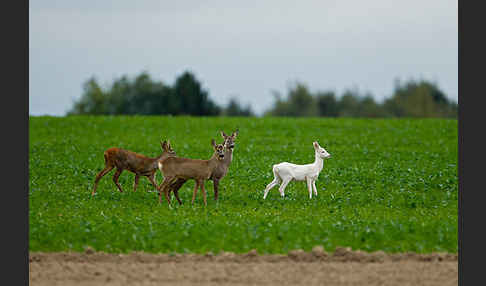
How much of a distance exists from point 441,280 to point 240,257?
464 cm

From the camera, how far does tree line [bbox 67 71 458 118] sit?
103 metres

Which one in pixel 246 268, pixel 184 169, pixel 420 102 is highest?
pixel 420 102

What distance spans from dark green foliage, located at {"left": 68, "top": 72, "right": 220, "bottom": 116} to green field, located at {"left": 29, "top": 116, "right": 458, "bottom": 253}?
56451 mm

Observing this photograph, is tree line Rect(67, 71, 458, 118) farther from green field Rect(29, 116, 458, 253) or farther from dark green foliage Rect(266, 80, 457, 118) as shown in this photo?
green field Rect(29, 116, 458, 253)

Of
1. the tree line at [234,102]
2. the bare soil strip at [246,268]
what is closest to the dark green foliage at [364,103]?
the tree line at [234,102]

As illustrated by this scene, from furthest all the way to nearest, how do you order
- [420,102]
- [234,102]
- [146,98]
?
1. [234,102]
2. [420,102]
3. [146,98]

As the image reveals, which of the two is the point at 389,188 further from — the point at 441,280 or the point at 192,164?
the point at 441,280

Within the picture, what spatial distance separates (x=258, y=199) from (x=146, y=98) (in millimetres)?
88613

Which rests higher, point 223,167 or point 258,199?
point 223,167

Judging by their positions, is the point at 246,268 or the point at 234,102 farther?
the point at 234,102

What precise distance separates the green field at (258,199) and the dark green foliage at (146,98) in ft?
185

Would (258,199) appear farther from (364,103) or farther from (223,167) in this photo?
(364,103)

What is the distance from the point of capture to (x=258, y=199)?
2302 centimetres

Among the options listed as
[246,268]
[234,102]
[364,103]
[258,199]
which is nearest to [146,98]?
[234,102]
